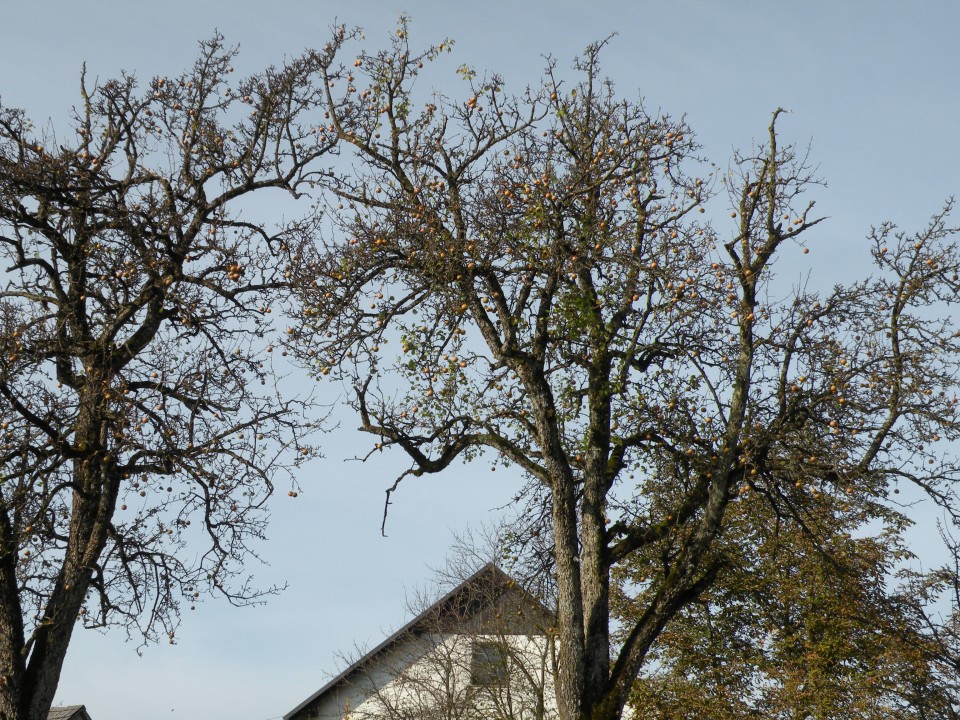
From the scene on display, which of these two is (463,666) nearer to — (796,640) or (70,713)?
(796,640)

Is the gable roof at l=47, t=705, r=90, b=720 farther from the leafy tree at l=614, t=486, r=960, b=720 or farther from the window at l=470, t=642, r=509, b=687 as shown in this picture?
the leafy tree at l=614, t=486, r=960, b=720

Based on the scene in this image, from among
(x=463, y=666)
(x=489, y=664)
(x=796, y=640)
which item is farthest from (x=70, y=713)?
(x=796, y=640)

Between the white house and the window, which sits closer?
the white house

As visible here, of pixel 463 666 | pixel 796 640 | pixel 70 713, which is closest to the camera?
pixel 796 640

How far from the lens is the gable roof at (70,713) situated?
2914 centimetres

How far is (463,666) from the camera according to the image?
2388 cm

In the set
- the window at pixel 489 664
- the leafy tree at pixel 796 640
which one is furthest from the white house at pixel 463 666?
the leafy tree at pixel 796 640

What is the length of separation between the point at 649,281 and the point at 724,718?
1159 cm

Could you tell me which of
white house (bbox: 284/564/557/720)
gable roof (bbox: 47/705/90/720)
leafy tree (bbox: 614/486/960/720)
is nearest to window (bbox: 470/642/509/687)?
white house (bbox: 284/564/557/720)

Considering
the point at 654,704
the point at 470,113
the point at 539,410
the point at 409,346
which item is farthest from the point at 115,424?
the point at 654,704

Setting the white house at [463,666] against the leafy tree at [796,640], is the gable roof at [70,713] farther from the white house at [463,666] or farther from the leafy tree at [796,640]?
the leafy tree at [796,640]

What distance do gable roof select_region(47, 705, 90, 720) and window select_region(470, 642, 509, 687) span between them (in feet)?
42.6

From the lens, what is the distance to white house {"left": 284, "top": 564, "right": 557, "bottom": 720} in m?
22.2

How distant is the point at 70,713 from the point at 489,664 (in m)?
13.9
